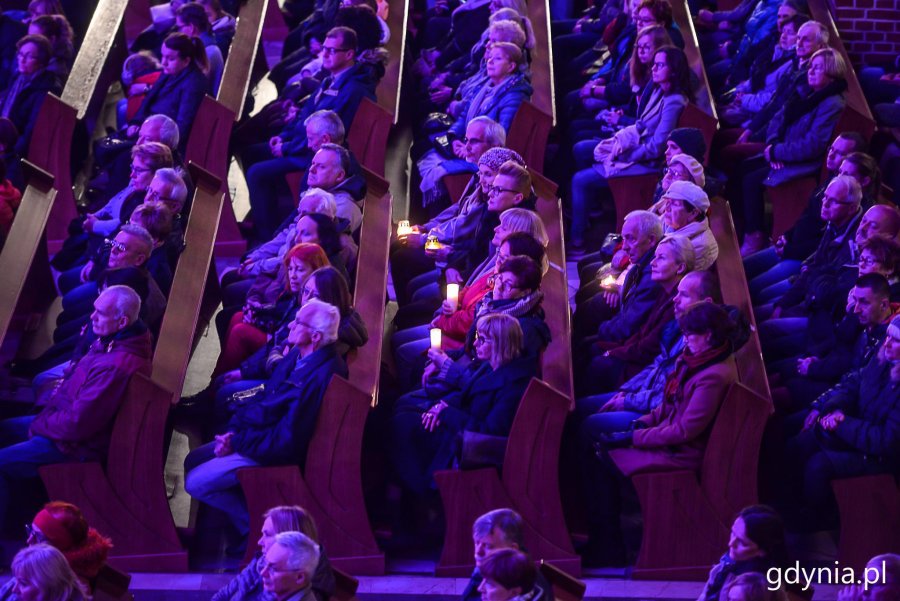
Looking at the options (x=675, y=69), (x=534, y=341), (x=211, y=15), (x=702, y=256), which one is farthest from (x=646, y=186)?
(x=211, y=15)

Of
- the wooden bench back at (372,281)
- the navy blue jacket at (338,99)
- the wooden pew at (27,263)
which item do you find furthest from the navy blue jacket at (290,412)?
the navy blue jacket at (338,99)

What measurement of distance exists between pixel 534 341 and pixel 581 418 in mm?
380

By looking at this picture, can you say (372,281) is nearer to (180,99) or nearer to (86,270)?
(86,270)

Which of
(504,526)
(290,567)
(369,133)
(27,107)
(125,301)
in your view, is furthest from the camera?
(27,107)

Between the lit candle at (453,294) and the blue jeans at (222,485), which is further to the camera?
the lit candle at (453,294)

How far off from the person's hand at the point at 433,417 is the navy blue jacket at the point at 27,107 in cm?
287

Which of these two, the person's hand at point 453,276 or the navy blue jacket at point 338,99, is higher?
the navy blue jacket at point 338,99

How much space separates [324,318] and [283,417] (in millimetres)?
345

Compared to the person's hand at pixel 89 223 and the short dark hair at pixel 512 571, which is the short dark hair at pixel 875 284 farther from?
the person's hand at pixel 89 223

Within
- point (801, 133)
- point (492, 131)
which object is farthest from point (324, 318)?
point (801, 133)

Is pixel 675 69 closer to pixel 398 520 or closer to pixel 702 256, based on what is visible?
pixel 702 256

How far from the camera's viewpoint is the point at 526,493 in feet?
17.1

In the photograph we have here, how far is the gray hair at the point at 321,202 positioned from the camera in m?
5.89

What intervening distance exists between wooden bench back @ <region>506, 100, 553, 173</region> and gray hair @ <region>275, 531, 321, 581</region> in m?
2.79
